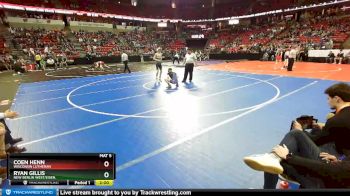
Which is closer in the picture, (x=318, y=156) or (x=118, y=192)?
(x=118, y=192)

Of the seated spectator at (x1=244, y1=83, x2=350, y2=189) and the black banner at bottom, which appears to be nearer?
the black banner at bottom

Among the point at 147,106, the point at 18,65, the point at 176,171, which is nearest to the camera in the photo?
the point at 176,171

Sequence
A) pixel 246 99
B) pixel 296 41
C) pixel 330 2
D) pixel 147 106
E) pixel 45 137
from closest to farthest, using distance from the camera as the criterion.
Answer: pixel 45 137 → pixel 147 106 → pixel 246 99 → pixel 296 41 → pixel 330 2

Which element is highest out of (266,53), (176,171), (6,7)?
(6,7)

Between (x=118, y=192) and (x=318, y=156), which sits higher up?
(x=118, y=192)

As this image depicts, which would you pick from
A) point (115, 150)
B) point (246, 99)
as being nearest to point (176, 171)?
point (115, 150)

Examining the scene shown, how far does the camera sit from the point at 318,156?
3.08m

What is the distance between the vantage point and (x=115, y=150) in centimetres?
520

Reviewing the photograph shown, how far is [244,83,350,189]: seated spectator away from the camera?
2.62 metres

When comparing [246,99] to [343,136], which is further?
[246,99]

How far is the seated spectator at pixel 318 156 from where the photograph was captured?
262cm

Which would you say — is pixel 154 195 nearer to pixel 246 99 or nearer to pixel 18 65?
pixel 246 99

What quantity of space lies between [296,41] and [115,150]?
119ft

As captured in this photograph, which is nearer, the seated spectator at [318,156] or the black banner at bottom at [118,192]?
the black banner at bottom at [118,192]
